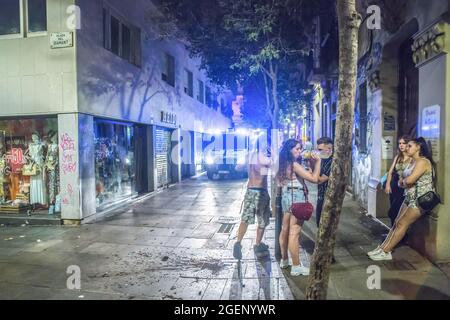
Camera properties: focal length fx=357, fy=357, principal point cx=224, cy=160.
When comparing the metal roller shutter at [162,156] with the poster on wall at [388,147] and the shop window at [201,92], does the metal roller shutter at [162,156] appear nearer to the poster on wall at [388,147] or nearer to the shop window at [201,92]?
the shop window at [201,92]

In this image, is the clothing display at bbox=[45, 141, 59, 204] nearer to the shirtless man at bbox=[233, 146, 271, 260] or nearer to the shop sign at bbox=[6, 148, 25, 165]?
the shop sign at bbox=[6, 148, 25, 165]

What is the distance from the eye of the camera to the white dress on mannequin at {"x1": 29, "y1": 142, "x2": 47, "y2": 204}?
9.11 m

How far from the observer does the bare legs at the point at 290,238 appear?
5.14m

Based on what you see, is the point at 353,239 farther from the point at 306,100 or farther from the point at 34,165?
the point at 306,100

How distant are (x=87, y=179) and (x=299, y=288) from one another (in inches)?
240

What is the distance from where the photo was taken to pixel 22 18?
870 cm

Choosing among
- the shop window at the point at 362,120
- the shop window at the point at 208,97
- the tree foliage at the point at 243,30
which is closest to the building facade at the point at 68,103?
the tree foliage at the point at 243,30

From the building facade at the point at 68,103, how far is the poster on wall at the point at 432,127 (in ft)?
23.4

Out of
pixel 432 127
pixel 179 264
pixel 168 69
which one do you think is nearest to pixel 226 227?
pixel 179 264

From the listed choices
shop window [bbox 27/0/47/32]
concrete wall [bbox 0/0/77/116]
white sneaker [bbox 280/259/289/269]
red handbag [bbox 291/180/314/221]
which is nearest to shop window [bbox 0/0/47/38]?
shop window [bbox 27/0/47/32]

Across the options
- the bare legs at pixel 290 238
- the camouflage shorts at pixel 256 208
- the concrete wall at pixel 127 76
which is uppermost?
the concrete wall at pixel 127 76

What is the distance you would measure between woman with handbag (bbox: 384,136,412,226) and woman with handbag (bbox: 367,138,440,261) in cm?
33

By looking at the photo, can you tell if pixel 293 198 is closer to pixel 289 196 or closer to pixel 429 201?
pixel 289 196
